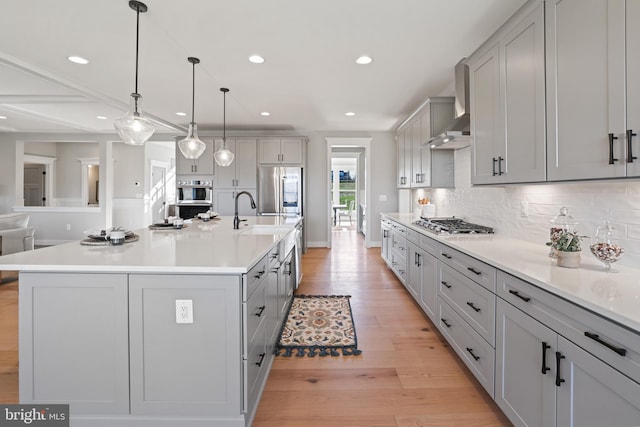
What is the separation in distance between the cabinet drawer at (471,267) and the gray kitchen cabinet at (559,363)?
0.10 meters

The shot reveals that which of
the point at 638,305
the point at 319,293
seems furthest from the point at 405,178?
the point at 638,305

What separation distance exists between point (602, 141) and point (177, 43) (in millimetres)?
3194

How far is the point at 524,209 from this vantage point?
248 centimetres

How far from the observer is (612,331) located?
3.25 ft

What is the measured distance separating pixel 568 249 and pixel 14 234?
20.4 feet

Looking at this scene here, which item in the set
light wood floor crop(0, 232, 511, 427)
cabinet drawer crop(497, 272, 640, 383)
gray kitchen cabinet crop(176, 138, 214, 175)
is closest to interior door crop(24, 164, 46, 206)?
gray kitchen cabinet crop(176, 138, 214, 175)

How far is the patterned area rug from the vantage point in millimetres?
2473

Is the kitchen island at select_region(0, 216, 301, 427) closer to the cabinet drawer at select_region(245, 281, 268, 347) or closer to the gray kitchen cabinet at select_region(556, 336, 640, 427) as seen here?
the cabinet drawer at select_region(245, 281, 268, 347)

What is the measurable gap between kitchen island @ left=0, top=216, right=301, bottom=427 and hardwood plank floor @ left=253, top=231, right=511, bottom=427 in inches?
17.1

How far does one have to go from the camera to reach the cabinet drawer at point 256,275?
5.23 feet

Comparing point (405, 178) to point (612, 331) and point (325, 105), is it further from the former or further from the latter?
point (612, 331)

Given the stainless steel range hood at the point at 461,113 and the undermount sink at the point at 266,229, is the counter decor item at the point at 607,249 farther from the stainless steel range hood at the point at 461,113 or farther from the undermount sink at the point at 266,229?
the undermount sink at the point at 266,229

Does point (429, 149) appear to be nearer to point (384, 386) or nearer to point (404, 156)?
point (404, 156)

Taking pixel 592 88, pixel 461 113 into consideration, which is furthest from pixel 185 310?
pixel 461 113
